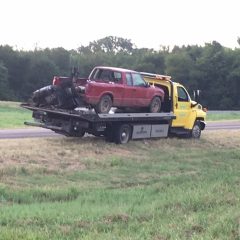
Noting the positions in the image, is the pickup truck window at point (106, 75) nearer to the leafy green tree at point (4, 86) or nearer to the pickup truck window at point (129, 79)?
the pickup truck window at point (129, 79)

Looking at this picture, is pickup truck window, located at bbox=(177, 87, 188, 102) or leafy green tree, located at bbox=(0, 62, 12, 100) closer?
pickup truck window, located at bbox=(177, 87, 188, 102)

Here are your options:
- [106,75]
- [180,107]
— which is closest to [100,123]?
[106,75]

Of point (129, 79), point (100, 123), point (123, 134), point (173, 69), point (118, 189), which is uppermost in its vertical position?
point (173, 69)

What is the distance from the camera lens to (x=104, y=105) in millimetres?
20438

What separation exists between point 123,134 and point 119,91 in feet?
5.81

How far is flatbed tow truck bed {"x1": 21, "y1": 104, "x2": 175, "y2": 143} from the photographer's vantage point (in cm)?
1998

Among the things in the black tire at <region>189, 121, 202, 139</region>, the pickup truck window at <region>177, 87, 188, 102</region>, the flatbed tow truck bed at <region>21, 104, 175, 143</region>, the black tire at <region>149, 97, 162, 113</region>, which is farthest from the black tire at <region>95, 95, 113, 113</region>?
the black tire at <region>189, 121, 202, 139</region>

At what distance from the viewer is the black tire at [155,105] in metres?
23.1

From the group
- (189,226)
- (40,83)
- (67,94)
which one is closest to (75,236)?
(189,226)

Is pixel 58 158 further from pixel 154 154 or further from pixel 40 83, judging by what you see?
pixel 40 83

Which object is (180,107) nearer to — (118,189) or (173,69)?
(118,189)

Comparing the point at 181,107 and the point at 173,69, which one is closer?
the point at 181,107

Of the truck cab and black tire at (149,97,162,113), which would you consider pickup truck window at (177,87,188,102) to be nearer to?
the truck cab

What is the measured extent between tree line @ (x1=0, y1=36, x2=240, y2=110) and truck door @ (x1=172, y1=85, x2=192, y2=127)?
201 ft
